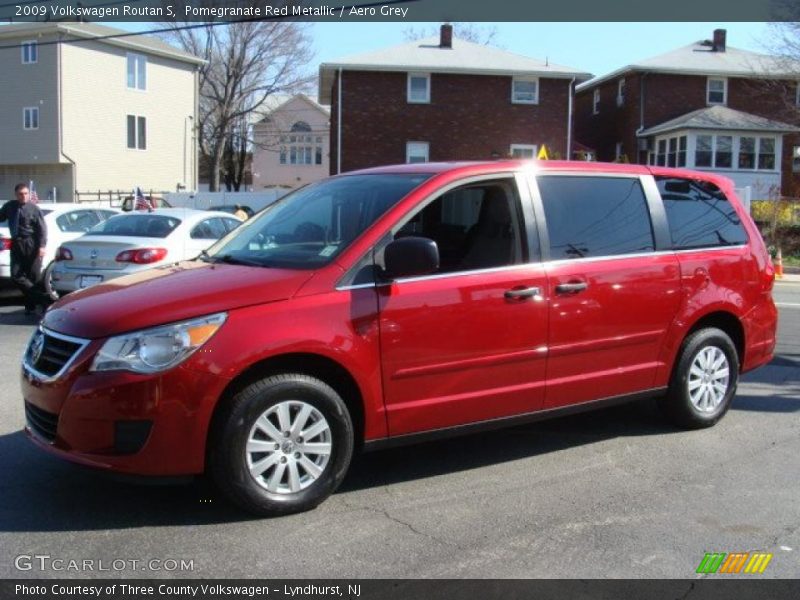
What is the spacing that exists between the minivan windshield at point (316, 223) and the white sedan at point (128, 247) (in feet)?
16.1

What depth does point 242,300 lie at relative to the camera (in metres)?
4.11

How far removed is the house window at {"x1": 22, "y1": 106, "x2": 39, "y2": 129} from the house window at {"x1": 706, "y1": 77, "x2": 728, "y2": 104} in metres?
30.4

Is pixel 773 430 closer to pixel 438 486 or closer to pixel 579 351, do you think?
pixel 579 351

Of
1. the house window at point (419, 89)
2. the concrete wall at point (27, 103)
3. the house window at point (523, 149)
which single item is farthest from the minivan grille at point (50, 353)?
the concrete wall at point (27, 103)

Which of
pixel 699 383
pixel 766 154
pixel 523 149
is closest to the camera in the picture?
pixel 699 383

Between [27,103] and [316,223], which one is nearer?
[316,223]

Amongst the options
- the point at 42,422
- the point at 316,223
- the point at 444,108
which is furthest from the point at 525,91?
the point at 42,422

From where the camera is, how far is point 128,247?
1016 cm

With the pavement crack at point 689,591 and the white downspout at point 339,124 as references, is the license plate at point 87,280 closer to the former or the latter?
the pavement crack at point 689,591

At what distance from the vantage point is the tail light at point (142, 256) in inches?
397

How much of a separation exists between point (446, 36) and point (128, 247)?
2831 centimetres

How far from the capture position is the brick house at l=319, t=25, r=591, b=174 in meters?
34.1

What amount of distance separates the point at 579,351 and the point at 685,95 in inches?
1390

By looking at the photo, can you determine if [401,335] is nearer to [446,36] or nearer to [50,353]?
[50,353]
